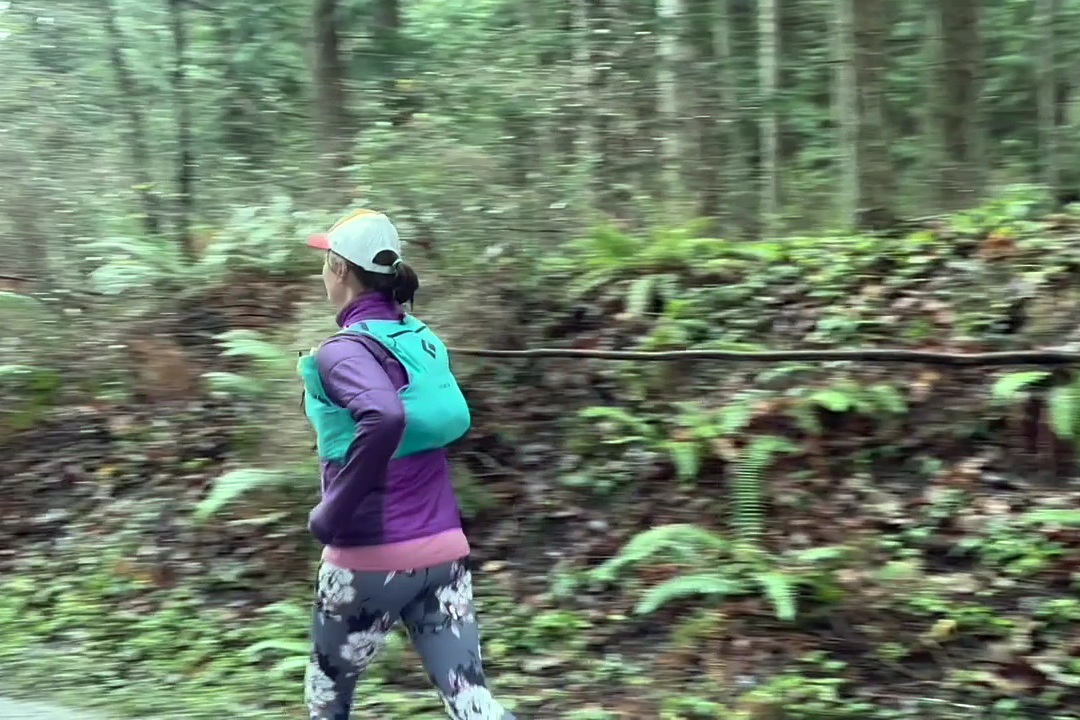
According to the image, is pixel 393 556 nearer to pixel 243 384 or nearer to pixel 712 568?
pixel 712 568

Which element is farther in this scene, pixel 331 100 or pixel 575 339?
pixel 331 100

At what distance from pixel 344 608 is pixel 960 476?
4.28 m

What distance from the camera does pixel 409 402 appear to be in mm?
3617

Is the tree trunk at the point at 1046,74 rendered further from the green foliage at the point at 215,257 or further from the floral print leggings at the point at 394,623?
the floral print leggings at the point at 394,623

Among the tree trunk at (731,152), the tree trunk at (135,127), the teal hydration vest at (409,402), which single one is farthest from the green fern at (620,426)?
the tree trunk at (135,127)

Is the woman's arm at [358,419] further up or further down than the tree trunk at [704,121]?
further down

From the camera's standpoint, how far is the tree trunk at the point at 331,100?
826cm

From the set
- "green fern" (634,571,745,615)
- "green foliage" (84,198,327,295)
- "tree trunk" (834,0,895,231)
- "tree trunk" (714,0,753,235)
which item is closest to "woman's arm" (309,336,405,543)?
"green fern" (634,571,745,615)

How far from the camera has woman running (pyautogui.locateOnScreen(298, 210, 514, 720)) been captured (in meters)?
3.49

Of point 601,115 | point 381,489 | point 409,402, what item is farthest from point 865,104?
point 381,489

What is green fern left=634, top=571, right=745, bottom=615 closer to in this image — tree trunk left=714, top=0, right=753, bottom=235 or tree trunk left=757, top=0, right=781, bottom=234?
tree trunk left=714, top=0, right=753, bottom=235

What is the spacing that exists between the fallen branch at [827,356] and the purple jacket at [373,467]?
3.34 meters

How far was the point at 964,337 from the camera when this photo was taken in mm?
7066

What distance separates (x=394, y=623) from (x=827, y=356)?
11.9 feet
